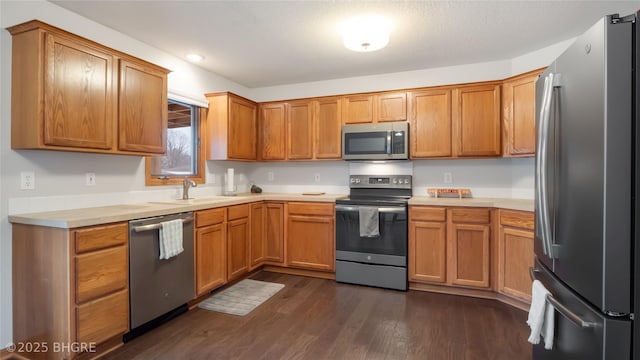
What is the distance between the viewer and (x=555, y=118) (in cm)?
135

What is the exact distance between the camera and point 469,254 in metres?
3.12

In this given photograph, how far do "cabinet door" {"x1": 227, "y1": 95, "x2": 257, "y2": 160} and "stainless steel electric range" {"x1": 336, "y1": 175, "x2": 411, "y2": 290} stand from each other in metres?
1.37

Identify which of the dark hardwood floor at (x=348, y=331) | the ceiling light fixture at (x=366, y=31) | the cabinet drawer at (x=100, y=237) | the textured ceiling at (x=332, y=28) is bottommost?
the dark hardwood floor at (x=348, y=331)

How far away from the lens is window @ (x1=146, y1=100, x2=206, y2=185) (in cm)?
315

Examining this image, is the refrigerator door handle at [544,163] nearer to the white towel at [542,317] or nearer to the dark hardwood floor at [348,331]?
the white towel at [542,317]

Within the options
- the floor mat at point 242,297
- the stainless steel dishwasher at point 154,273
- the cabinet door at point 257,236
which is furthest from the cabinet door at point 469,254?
the stainless steel dishwasher at point 154,273

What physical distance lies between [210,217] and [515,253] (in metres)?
2.77

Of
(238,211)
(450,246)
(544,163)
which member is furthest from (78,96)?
(450,246)

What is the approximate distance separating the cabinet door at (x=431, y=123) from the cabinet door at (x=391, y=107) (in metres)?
0.10

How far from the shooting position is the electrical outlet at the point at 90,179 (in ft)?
8.15

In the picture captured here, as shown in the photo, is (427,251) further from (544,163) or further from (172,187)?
(172,187)

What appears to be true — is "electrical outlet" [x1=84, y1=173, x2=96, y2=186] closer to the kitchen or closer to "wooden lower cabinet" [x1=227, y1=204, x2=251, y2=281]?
the kitchen

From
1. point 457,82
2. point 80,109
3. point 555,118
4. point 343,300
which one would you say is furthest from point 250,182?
point 555,118

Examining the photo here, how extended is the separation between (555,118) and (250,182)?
387cm
